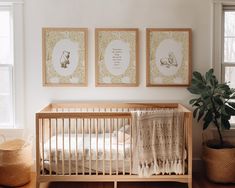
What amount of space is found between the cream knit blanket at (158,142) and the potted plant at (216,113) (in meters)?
0.48

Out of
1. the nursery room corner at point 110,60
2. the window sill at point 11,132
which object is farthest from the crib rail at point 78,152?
the window sill at point 11,132

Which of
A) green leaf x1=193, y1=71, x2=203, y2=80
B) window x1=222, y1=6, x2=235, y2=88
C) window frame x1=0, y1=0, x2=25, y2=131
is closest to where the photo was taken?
green leaf x1=193, y1=71, x2=203, y2=80

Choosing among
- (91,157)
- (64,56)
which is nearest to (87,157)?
(91,157)

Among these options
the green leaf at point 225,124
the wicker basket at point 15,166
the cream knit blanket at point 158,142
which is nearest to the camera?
the cream knit blanket at point 158,142

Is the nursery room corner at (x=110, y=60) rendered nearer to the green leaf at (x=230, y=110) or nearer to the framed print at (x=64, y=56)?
the framed print at (x=64, y=56)

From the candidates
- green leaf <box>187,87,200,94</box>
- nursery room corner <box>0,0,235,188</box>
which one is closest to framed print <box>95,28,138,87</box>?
nursery room corner <box>0,0,235,188</box>

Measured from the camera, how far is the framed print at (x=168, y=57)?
340 cm

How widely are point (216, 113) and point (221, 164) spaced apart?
531 millimetres

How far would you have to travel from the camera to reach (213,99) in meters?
3.06

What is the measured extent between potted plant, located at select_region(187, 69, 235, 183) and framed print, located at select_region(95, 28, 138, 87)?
713mm

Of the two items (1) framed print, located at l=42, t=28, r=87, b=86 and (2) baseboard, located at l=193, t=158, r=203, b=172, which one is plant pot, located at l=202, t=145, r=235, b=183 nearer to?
(2) baseboard, located at l=193, t=158, r=203, b=172

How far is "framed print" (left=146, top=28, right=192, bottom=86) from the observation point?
340 cm

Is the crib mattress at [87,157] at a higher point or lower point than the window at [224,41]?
lower

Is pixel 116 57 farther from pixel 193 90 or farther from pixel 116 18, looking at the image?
pixel 193 90
